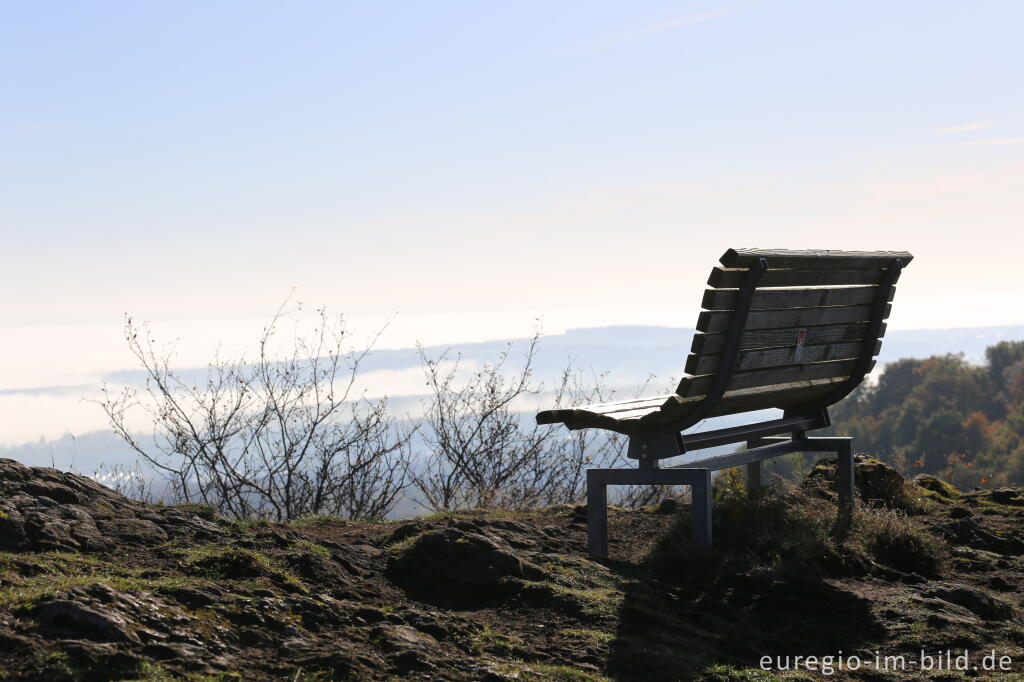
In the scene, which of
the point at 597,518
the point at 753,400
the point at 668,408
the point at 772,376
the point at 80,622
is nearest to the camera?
the point at 80,622

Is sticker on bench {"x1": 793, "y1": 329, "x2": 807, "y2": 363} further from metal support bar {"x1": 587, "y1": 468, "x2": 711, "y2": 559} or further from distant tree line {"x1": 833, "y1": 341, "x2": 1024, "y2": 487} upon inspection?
distant tree line {"x1": 833, "y1": 341, "x2": 1024, "y2": 487}

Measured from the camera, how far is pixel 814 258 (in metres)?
5.48

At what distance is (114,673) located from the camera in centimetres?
290

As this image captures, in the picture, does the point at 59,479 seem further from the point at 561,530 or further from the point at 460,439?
the point at 460,439

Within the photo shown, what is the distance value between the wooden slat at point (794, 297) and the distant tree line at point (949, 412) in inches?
2982

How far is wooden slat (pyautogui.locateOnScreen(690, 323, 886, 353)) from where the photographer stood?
4.96 metres

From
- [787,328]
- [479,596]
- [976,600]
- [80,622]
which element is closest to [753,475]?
[787,328]

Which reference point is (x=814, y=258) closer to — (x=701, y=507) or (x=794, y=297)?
(x=794, y=297)

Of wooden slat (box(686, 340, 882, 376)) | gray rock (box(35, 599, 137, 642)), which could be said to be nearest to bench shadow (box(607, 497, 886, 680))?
wooden slat (box(686, 340, 882, 376))

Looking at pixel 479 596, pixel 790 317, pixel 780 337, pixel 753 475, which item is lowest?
pixel 479 596

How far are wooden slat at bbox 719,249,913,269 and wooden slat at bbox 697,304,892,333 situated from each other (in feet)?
0.82

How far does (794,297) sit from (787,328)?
0.63 feet

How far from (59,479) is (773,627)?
10.9 ft

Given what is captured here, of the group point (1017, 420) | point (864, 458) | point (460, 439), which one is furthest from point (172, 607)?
point (1017, 420)
